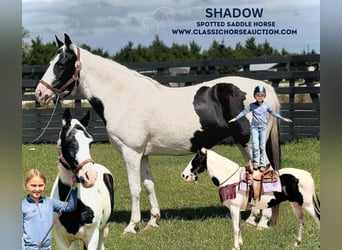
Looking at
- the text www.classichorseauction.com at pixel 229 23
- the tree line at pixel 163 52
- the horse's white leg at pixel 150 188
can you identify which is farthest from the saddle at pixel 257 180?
the text www.classichorseauction.com at pixel 229 23

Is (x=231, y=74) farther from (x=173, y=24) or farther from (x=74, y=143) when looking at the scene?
(x=74, y=143)

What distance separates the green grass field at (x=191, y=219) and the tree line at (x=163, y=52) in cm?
56

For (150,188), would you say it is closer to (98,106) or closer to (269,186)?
(98,106)

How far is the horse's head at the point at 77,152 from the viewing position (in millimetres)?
2824

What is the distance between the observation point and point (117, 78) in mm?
3439

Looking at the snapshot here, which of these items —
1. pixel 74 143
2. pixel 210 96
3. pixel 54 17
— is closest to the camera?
pixel 74 143

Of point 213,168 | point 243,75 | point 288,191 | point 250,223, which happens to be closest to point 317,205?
point 288,191

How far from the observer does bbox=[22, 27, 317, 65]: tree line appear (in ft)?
10.8

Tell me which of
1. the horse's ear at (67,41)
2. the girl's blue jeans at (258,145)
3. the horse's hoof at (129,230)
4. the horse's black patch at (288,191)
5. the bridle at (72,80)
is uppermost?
the horse's ear at (67,41)

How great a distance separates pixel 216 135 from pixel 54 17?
4.09ft

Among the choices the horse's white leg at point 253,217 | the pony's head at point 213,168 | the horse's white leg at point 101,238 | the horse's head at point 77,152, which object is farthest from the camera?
the horse's white leg at point 253,217

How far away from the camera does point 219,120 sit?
3.47 m

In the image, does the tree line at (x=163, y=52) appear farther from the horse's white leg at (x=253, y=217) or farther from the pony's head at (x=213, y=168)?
the horse's white leg at (x=253, y=217)

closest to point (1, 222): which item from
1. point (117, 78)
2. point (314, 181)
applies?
point (117, 78)
